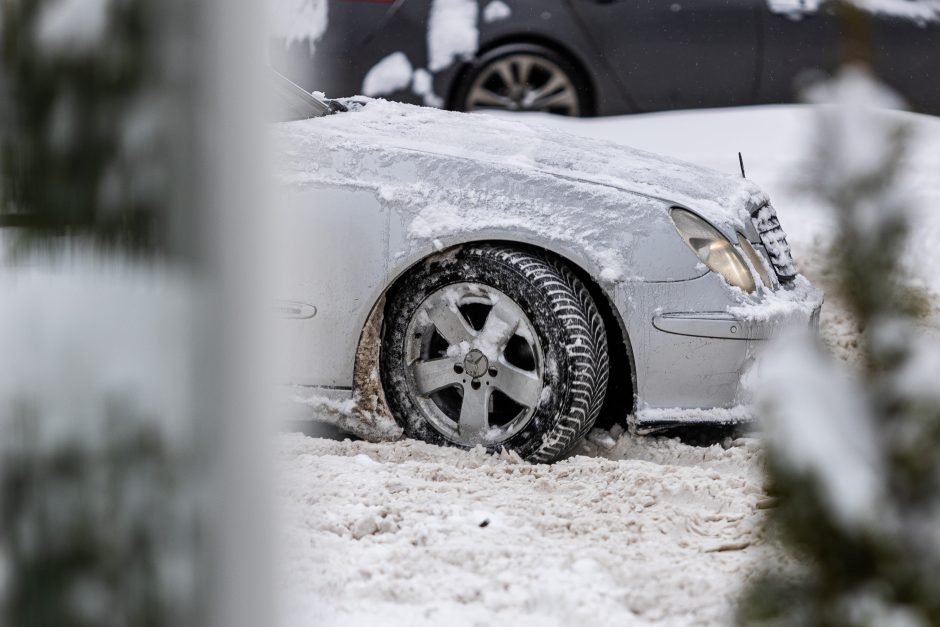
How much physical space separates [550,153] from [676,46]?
2.43m

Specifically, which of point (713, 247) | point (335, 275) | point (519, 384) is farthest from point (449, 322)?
point (713, 247)

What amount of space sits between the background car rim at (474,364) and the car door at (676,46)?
2.64m

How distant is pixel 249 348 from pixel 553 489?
184cm

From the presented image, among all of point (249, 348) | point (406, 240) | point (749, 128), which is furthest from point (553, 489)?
point (749, 128)

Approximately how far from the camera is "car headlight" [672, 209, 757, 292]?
112 inches

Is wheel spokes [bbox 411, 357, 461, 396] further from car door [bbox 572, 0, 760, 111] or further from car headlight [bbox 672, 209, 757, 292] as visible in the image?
car door [bbox 572, 0, 760, 111]

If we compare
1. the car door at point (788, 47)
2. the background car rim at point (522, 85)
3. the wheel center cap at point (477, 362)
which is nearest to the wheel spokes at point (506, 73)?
the background car rim at point (522, 85)

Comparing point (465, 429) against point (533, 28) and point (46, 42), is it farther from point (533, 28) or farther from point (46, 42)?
point (533, 28)

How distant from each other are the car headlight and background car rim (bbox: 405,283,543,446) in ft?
1.67

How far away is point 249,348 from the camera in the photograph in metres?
0.83

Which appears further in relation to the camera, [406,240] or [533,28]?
[533,28]

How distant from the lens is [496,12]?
5074 millimetres

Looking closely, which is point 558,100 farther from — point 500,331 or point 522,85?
point 500,331

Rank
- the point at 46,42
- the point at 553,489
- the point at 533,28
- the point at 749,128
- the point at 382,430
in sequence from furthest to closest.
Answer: the point at 749,128 → the point at 533,28 → the point at 382,430 → the point at 553,489 → the point at 46,42
